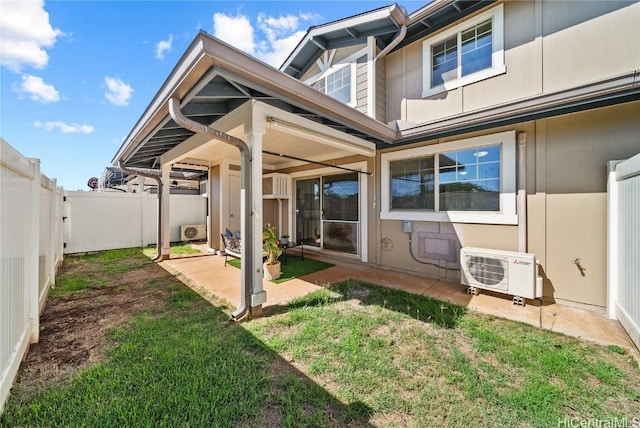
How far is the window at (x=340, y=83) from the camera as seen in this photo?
19.3ft

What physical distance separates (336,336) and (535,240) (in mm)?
3388

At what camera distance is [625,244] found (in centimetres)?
277

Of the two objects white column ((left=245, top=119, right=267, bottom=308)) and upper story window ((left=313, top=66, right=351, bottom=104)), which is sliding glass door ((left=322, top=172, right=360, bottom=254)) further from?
white column ((left=245, top=119, right=267, bottom=308))

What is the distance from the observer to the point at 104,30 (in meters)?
5.31

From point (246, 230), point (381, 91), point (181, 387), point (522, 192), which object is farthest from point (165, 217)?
point (522, 192)

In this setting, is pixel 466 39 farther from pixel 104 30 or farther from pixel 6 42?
pixel 6 42

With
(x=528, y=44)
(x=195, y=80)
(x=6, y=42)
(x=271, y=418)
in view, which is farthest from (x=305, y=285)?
(x=6, y=42)

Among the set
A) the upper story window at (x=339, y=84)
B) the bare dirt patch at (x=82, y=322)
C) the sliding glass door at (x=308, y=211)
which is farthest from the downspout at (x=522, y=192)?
the bare dirt patch at (x=82, y=322)

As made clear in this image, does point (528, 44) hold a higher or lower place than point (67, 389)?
higher

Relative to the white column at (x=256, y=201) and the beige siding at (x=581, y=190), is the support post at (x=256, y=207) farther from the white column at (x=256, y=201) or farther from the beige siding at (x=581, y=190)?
the beige siding at (x=581, y=190)

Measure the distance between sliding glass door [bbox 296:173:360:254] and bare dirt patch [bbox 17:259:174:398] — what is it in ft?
12.4

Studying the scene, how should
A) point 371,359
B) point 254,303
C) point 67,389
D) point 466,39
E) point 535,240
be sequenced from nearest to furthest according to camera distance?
point 67,389
point 371,359
point 254,303
point 535,240
point 466,39

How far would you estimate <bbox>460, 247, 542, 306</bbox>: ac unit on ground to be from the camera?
137 inches

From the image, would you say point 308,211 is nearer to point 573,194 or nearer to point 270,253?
point 270,253
